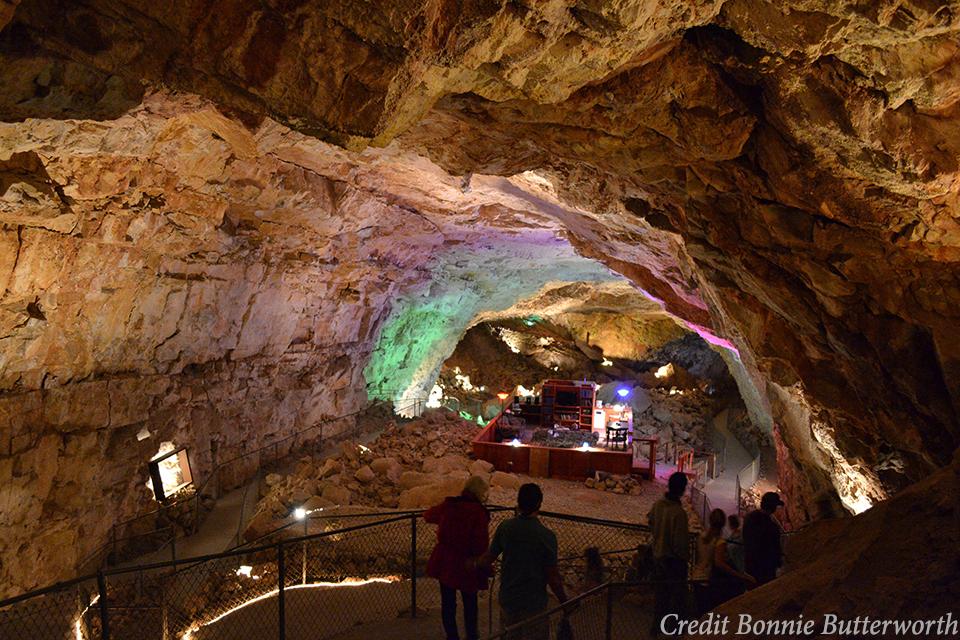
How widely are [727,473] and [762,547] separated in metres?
13.8

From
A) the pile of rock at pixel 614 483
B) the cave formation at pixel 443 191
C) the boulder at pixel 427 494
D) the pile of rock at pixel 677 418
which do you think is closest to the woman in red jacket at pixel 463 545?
the cave formation at pixel 443 191

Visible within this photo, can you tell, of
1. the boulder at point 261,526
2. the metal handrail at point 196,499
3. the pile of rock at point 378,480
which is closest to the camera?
the boulder at point 261,526

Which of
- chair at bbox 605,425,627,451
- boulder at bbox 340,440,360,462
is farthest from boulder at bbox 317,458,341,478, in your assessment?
chair at bbox 605,425,627,451

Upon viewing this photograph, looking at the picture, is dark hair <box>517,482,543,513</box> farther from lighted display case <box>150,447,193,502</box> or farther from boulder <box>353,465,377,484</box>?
lighted display case <box>150,447,193,502</box>

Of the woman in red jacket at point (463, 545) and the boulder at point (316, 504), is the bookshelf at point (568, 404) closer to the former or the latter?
the boulder at point (316, 504)

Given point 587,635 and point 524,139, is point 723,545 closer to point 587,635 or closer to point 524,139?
point 587,635

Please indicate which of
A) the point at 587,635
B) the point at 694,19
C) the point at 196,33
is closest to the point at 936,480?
the point at 587,635

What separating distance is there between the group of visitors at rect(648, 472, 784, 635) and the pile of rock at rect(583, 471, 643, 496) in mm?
7062

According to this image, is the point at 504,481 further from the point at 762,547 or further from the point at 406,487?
the point at 762,547

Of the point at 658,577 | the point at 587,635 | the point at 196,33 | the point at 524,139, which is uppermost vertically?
the point at 524,139

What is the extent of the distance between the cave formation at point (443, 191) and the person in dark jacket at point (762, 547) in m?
1.54

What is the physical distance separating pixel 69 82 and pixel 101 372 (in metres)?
6.54

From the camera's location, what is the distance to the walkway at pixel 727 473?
44.4 feet

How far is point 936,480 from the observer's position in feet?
12.2
